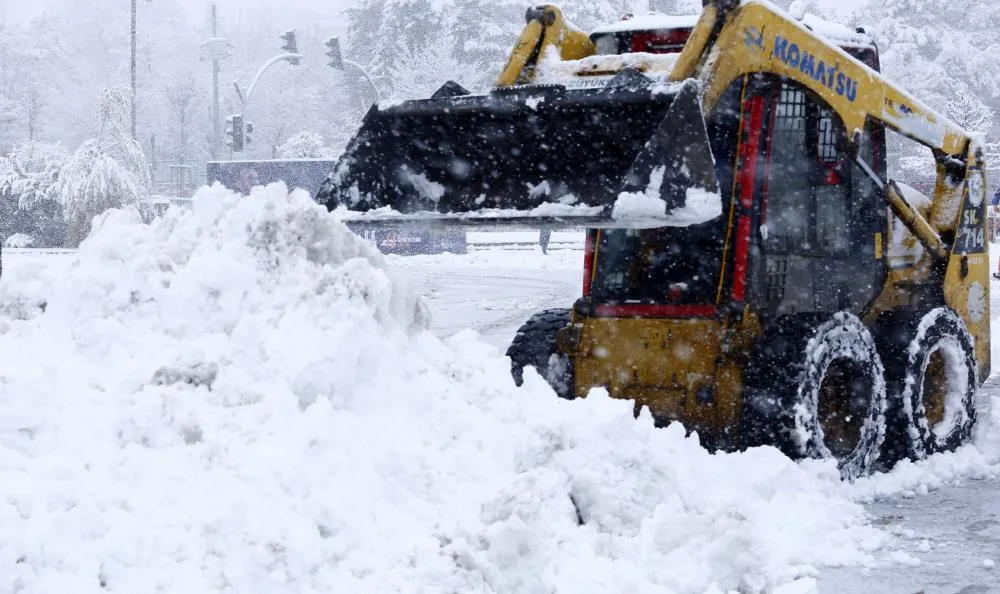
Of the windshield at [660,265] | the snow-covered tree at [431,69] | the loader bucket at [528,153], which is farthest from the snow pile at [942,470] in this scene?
the snow-covered tree at [431,69]

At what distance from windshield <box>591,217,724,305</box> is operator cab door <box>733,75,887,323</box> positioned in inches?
9.1

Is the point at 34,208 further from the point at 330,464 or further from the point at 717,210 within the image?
the point at 330,464

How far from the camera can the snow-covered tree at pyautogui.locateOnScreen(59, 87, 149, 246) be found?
2742cm

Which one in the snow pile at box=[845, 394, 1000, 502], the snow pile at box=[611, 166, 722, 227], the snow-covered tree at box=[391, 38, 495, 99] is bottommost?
the snow pile at box=[845, 394, 1000, 502]

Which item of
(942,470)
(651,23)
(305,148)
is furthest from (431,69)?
(942,470)

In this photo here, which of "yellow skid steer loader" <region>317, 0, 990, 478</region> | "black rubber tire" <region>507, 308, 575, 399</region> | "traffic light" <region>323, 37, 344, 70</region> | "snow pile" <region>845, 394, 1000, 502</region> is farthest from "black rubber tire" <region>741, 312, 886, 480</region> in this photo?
"traffic light" <region>323, 37, 344, 70</region>

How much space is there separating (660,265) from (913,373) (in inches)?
59.6

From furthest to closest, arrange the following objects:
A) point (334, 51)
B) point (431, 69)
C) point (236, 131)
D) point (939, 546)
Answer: point (431, 69)
point (236, 131)
point (334, 51)
point (939, 546)

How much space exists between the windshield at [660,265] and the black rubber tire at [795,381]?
514 mm

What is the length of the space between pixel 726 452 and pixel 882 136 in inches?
92.9

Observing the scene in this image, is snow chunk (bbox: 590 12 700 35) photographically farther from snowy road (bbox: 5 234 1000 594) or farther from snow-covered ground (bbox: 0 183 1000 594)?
snow-covered ground (bbox: 0 183 1000 594)

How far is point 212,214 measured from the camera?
5270 mm

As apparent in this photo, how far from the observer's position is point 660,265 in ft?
21.6

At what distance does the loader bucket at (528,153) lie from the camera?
535cm
